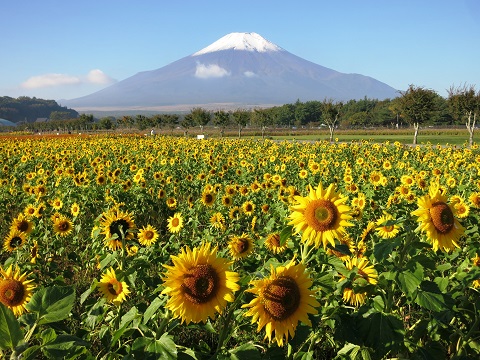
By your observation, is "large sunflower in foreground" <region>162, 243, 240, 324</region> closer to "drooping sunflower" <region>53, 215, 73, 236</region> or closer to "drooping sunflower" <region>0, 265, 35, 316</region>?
"drooping sunflower" <region>0, 265, 35, 316</region>

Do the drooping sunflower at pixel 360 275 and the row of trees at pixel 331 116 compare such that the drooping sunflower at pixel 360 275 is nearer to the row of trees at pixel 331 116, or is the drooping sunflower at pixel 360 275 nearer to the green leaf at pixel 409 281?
the green leaf at pixel 409 281

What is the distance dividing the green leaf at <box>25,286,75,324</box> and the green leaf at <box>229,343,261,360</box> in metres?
0.74

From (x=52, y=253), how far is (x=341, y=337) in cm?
565

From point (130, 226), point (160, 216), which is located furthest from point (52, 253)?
point (130, 226)

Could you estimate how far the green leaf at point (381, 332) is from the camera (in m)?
1.98

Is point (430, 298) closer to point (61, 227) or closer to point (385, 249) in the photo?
point (385, 249)

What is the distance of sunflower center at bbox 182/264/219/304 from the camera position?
179 cm

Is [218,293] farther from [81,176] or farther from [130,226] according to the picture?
[81,176]

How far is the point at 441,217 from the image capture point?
2199 mm

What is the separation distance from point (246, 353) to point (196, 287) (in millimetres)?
371

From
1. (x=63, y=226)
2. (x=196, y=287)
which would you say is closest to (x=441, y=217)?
(x=196, y=287)

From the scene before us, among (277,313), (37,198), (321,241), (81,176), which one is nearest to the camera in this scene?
(277,313)

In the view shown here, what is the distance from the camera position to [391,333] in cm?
199

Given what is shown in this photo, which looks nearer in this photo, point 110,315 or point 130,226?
point 110,315
